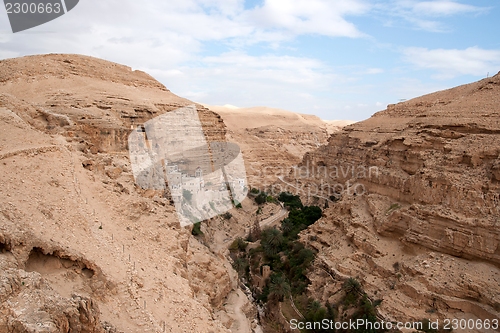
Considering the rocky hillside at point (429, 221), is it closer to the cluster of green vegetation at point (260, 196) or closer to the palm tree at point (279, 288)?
the palm tree at point (279, 288)

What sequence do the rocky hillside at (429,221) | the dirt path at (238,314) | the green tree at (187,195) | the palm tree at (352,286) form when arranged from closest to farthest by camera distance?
the rocky hillside at (429,221)
the dirt path at (238,314)
the palm tree at (352,286)
the green tree at (187,195)

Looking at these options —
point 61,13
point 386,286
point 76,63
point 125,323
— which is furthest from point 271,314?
point 76,63

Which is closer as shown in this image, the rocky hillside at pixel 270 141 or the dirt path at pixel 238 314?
the dirt path at pixel 238 314

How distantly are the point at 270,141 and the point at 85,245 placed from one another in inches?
1777

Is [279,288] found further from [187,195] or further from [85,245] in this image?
[85,245]

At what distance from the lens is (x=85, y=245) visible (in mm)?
7684

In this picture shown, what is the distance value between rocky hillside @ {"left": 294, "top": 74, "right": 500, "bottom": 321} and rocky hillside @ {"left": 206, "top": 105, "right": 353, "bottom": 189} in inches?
701

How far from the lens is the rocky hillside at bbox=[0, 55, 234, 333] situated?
522 centimetres

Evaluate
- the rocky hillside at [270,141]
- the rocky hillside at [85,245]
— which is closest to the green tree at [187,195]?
the rocky hillside at [85,245]

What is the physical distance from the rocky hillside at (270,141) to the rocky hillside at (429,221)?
1780 cm

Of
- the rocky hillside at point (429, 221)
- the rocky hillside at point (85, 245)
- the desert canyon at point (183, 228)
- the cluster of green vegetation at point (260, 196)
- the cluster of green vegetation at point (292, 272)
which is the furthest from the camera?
the cluster of green vegetation at point (260, 196)

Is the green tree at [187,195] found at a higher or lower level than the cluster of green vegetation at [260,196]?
higher

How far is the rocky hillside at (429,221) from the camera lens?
12.7 meters

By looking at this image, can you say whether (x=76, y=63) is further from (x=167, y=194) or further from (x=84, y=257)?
(x=84, y=257)
